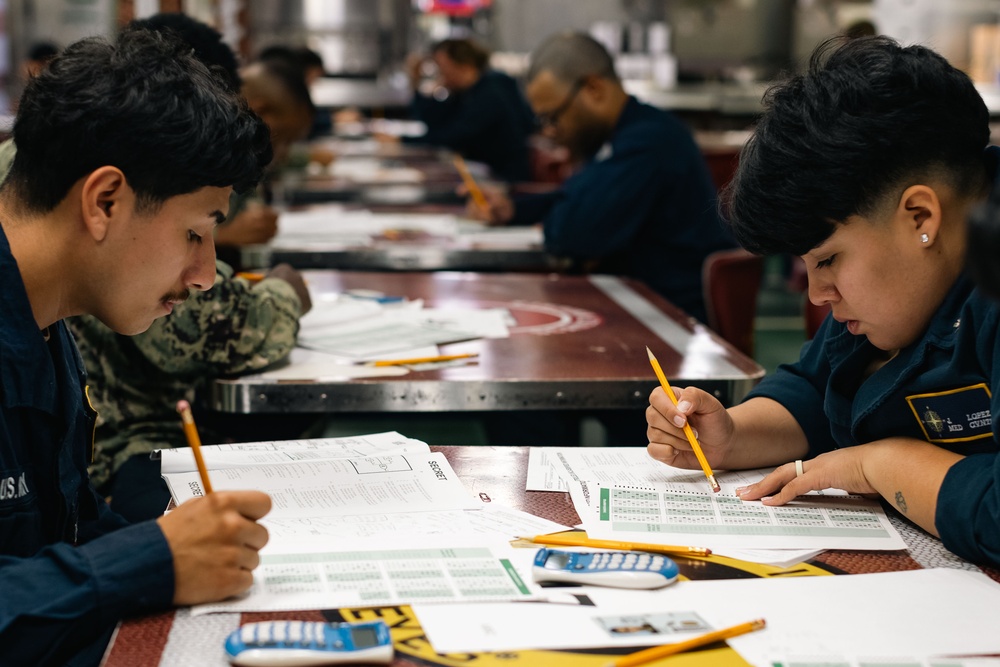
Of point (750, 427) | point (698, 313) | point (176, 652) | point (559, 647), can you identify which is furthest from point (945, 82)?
point (698, 313)

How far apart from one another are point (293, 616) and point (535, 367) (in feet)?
3.36

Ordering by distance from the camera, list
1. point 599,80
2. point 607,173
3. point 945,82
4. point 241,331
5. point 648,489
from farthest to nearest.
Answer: point 599,80 → point 607,173 → point 241,331 → point 648,489 → point 945,82

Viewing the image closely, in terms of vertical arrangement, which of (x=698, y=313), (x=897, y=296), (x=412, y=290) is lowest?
(x=698, y=313)

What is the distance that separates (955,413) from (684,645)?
55cm

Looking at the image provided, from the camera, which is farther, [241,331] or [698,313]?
[698,313]

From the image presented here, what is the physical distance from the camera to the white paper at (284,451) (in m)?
1.52

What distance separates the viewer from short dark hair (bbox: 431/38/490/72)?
779cm

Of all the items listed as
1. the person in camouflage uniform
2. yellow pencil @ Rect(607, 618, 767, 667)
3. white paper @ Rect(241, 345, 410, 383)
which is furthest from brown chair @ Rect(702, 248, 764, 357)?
yellow pencil @ Rect(607, 618, 767, 667)

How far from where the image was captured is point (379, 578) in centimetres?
114

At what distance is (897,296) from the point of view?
1.37 m

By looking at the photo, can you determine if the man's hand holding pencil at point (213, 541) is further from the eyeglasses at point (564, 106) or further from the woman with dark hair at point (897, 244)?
the eyeglasses at point (564, 106)

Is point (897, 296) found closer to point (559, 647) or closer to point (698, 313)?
point (559, 647)

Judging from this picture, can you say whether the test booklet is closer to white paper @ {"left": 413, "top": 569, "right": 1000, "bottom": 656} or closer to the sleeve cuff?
white paper @ {"left": 413, "top": 569, "right": 1000, "bottom": 656}

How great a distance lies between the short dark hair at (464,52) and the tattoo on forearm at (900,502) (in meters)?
6.81
